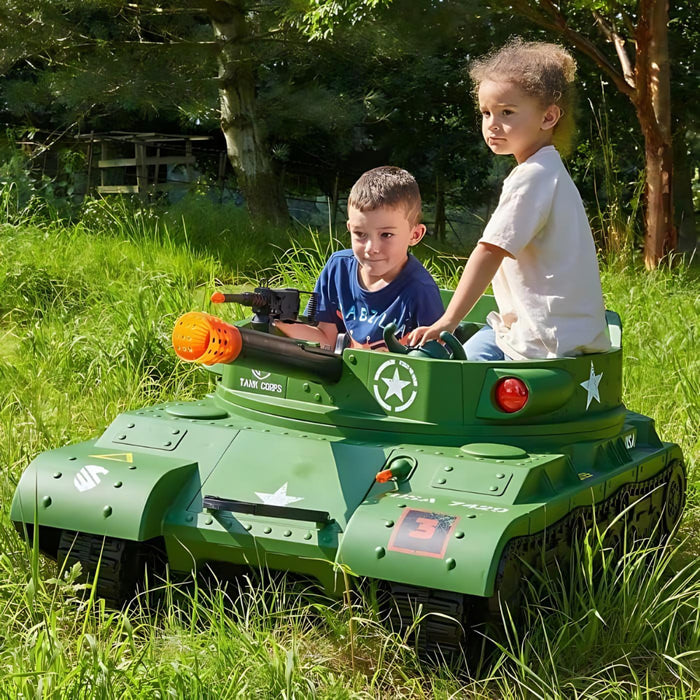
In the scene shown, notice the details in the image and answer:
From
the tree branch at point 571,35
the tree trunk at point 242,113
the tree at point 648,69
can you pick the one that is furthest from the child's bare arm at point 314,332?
the tree trunk at point 242,113

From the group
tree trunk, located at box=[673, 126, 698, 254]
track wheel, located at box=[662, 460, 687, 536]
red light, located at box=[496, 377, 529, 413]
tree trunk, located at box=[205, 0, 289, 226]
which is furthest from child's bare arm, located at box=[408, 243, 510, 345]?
tree trunk, located at box=[673, 126, 698, 254]

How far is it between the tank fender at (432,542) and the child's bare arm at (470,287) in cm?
62

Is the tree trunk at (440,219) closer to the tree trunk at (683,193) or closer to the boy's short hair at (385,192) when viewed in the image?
the tree trunk at (683,193)

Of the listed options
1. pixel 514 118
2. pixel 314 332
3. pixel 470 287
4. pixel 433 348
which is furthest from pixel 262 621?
pixel 514 118

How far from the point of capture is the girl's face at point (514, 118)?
3.82m

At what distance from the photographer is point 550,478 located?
349 cm

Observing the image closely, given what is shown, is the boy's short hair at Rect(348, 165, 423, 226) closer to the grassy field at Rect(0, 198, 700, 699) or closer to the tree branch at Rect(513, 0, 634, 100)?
the grassy field at Rect(0, 198, 700, 699)

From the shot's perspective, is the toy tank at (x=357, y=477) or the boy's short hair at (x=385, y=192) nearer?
the toy tank at (x=357, y=477)

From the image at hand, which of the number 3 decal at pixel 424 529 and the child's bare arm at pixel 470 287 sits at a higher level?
the child's bare arm at pixel 470 287

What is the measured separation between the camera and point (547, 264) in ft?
12.6

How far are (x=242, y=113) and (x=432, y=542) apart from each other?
9.54 meters

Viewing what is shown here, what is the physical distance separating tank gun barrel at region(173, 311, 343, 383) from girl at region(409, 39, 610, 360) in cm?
31

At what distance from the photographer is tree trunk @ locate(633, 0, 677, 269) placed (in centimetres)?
955

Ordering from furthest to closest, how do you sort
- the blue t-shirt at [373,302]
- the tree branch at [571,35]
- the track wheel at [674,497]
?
1. the tree branch at [571,35]
2. the track wheel at [674,497]
3. the blue t-shirt at [373,302]
